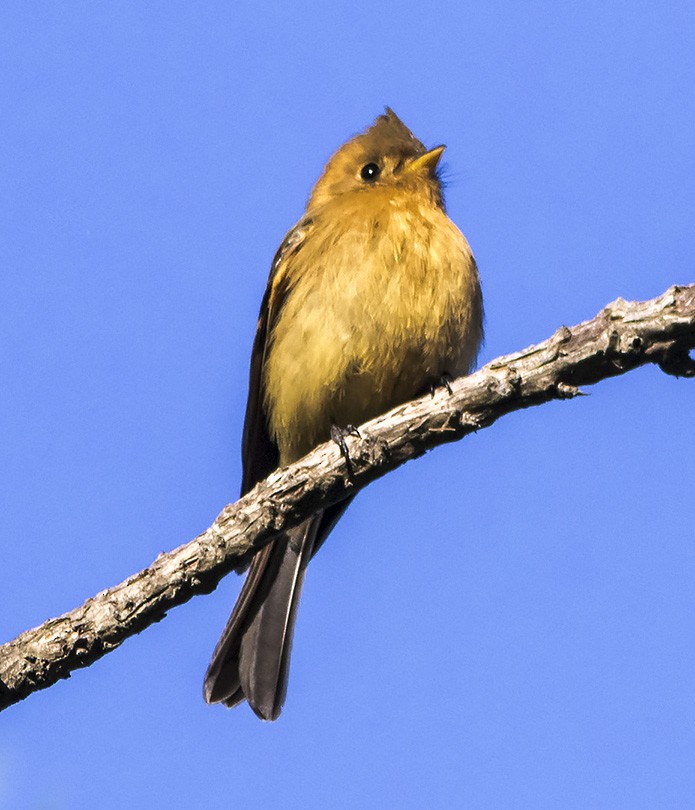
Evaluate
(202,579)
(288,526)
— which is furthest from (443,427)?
(202,579)

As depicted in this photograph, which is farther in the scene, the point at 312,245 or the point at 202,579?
the point at 312,245

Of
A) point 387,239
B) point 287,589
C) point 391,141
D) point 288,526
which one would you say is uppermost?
point 391,141

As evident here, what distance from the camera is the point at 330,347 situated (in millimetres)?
5977

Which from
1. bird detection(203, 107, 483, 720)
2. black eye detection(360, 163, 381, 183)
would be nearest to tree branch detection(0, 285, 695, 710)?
bird detection(203, 107, 483, 720)

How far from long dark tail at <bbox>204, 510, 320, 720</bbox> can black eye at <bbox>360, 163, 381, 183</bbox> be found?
6.42 feet

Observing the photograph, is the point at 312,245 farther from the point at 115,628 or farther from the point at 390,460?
the point at 115,628

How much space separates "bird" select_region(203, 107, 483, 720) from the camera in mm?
5887

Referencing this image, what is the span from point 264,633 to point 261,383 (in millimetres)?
1350

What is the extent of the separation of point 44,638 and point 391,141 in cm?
371

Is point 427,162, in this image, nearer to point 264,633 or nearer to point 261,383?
point 261,383

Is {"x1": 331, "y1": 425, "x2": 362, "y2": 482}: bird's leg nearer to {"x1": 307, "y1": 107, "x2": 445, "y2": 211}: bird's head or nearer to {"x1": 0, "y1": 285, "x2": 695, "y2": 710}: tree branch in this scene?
{"x1": 0, "y1": 285, "x2": 695, "y2": 710}: tree branch

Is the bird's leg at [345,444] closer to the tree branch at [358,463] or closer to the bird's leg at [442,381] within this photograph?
the tree branch at [358,463]

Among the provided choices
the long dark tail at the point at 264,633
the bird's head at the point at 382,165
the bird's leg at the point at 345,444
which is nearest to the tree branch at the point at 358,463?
the bird's leg at the point at 345,444

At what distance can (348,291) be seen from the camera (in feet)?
19.6
